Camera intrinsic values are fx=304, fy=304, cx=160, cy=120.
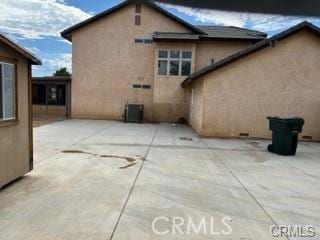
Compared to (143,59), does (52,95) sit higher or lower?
lower

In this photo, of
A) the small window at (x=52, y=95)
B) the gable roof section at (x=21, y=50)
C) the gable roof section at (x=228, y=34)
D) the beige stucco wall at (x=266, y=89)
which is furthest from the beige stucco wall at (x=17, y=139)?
the small window at (x=52, y=95)

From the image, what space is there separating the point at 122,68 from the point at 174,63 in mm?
3608

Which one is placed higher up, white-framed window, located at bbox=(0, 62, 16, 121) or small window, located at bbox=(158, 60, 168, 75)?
small window, located at bbox=(158, 60, 168, 75)

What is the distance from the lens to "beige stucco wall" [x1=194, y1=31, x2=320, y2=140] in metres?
13.1

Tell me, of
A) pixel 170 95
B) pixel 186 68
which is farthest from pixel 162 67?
pixel 170 95

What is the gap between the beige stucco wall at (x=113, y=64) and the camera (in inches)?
809

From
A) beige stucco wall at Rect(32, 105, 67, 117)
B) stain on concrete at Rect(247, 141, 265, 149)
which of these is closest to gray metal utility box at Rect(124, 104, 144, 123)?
beige stucco wall at Rect(32, 105, 67, 117)

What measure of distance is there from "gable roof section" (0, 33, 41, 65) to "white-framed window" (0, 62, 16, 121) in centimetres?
31

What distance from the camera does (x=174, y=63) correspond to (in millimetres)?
19922

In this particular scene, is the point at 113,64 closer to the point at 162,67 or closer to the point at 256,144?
the point at 162,67

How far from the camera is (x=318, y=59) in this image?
13.1 meters

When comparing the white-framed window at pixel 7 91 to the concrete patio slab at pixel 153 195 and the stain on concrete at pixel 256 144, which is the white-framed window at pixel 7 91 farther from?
the stain on concrete at pixel 256 144

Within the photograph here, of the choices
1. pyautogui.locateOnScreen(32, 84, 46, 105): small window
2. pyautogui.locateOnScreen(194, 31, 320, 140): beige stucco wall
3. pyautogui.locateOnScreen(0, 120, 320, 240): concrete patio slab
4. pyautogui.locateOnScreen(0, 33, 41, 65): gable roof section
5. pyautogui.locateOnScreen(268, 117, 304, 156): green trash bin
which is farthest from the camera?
pyautogui.locateOnScreen(32, 84, 46, 105): small window

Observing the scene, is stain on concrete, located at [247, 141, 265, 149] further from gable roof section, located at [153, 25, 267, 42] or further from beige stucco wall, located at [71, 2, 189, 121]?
beige stucco wall, located at [71, 2, 189, 121]
